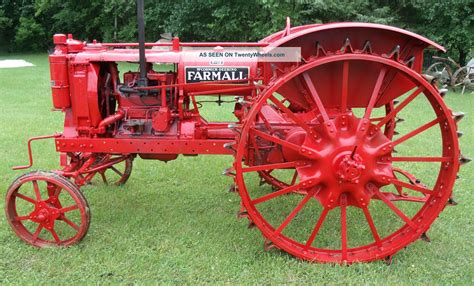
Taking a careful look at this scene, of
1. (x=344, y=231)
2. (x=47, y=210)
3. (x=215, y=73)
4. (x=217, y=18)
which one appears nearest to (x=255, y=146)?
(x=215, y=73)

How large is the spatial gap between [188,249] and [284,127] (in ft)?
3.77

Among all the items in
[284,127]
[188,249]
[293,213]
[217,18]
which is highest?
[217,18]

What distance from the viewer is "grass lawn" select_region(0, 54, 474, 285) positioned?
2998 millimetres

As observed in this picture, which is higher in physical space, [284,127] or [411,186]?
[284,127]

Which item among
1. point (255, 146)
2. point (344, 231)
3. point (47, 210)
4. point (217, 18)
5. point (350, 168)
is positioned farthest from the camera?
point (217, 18)

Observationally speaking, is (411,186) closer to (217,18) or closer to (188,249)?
(188,249)

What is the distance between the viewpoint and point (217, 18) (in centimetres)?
1516

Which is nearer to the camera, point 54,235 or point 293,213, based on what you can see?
point 293,213

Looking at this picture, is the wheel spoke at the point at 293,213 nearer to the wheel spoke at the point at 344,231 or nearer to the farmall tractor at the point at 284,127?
the farmall tractor at the point at 284,127

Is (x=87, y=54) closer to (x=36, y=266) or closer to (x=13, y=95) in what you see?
(x=36, y=266)

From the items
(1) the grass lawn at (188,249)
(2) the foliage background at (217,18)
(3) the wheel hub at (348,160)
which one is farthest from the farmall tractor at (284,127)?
(2) the foliage background at (217,18)

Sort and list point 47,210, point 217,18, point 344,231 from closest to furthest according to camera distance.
→ 1. point 344,231
2. point 47,210
3. point 217,18

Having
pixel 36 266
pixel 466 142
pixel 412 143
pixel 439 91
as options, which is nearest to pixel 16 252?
pixel 36 266

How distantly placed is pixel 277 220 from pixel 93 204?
1.65m
